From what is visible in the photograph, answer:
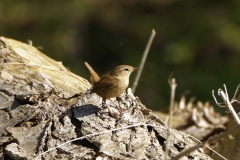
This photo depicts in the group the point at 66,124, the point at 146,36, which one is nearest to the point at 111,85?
the point at 66,124

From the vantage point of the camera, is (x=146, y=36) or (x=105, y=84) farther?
(x=146, y=36)

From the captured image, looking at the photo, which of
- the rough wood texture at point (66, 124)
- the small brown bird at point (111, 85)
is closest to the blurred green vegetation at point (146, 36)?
the small brown bird at point (111, 85)

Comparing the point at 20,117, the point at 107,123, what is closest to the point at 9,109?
the point at 20,117

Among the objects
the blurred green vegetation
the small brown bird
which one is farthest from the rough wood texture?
the blurred green vegetation

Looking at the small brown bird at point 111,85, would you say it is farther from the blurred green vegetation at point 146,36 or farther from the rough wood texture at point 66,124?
the blurred green vegetation at point 146,36

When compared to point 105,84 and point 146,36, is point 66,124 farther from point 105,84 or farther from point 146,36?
point 146,36

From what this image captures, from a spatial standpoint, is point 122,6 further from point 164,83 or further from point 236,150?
point 236,150
